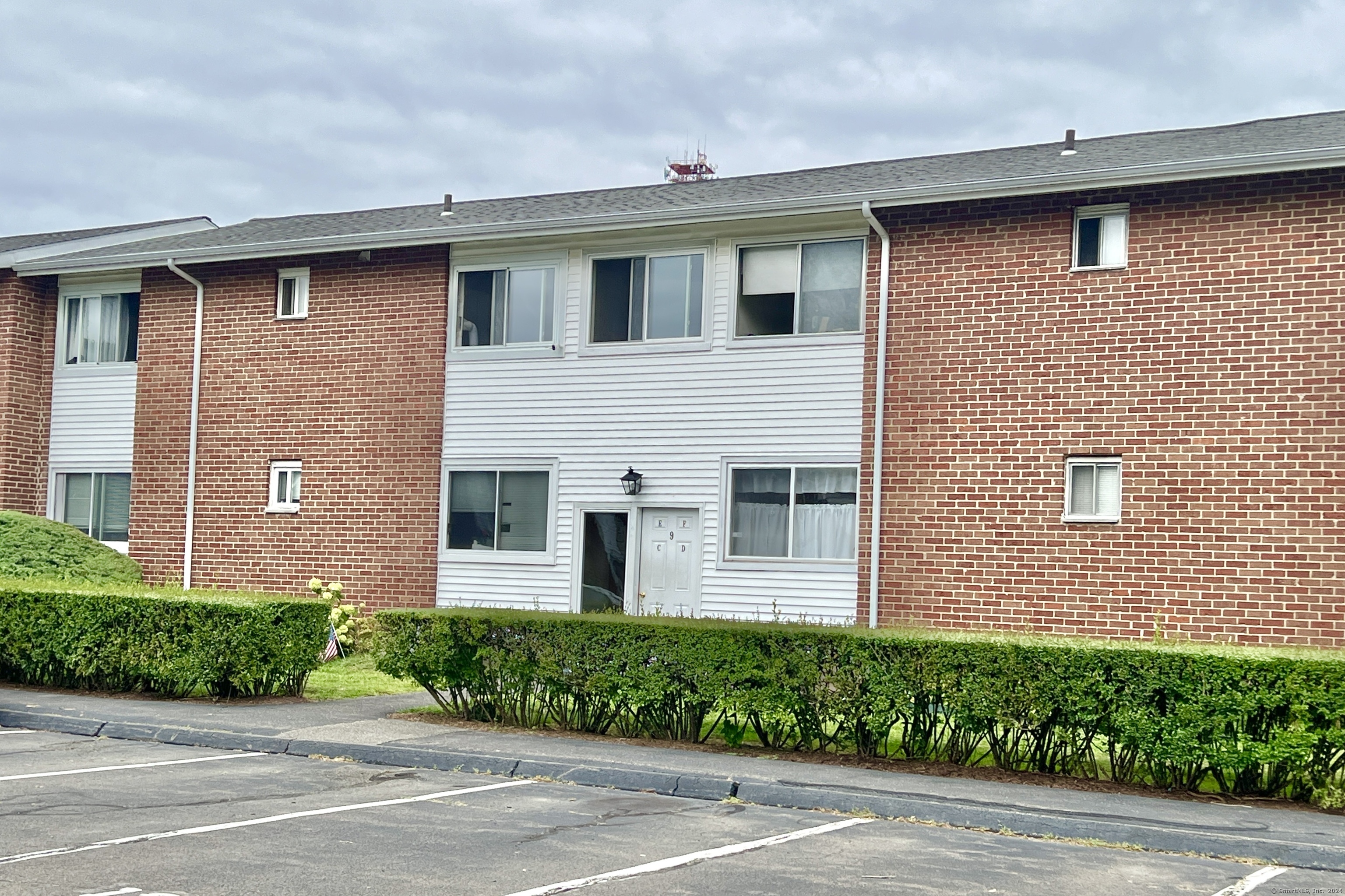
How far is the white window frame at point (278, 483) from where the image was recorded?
21.0 m

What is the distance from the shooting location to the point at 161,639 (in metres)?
14.6

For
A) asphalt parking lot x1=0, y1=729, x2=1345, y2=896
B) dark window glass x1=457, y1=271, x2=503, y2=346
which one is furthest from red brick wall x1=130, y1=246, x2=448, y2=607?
asphalt parking lot x1=0, y1=729, x2=1345, y2=896

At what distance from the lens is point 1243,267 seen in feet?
51.5

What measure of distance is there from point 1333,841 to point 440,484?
13.6 meters

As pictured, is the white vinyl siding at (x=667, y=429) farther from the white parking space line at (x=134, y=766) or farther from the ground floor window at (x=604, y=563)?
the white parking space line at (x=134, y=766)

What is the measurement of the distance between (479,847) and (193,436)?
49.5 ft

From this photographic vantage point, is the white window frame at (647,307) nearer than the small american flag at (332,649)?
Yes

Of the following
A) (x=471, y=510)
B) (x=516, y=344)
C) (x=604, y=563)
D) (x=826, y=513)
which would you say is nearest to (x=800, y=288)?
(x=826, y=513)

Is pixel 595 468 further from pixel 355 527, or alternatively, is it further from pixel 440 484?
pixel 355 527

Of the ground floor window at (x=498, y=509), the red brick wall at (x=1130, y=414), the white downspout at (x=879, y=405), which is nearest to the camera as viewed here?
the red brick wall at (x=1130, y=414)

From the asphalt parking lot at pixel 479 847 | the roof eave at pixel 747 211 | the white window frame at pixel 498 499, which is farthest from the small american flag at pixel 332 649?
the asphalt parking lot at pixel 479 847

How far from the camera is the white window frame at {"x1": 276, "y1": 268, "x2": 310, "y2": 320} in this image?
2131cm

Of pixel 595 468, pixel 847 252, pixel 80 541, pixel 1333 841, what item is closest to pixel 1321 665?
pixel 1333 841

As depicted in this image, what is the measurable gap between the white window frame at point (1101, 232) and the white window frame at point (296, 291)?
10.9 meters
